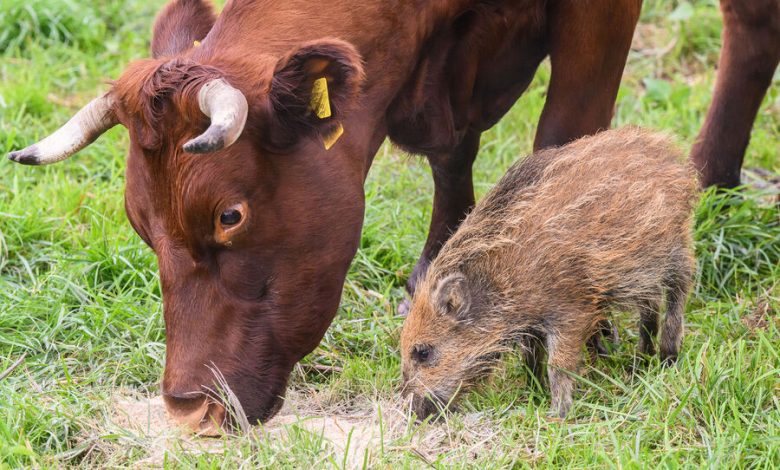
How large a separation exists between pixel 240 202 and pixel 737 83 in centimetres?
329

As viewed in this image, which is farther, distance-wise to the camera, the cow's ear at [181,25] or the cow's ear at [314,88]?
the cow's ear at [181,25]

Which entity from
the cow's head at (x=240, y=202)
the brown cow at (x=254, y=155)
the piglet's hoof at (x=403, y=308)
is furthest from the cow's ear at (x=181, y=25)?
the piglet's hoof at (x=403, y=308)

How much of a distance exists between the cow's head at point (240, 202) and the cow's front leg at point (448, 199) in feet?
4.27

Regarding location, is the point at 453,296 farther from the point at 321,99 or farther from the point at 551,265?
the point at 321,99

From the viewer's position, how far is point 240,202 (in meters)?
3.88

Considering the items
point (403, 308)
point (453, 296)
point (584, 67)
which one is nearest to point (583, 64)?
point (584, 67)

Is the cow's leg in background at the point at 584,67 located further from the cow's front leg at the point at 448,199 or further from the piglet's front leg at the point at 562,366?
the cow's front leg at the point at 448,199

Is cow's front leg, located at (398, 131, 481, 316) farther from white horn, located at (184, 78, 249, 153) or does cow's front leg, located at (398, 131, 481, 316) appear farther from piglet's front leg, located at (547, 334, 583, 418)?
white horn, located at (184, 78, 249, 153)

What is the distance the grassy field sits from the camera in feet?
13.3

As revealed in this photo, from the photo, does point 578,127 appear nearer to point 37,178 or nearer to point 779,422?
point 779,422

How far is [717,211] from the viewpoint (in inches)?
232

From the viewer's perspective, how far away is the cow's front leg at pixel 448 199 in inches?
216

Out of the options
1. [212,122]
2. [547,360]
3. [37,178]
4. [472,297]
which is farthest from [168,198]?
[37,178]

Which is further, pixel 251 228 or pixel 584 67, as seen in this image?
pixel 584 67
